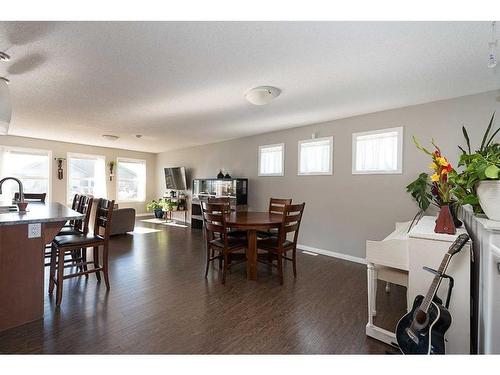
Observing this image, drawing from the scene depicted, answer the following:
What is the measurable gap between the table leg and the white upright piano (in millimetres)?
1394

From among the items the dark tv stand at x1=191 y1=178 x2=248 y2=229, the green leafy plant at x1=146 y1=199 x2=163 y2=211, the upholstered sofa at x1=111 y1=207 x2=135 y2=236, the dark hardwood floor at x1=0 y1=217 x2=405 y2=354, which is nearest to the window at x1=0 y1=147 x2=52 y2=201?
the green leafy plant at x1=146 y1=199 x2=163 y2=211

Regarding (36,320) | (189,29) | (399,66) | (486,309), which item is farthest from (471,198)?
(36,320)

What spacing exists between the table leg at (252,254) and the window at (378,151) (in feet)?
6.72

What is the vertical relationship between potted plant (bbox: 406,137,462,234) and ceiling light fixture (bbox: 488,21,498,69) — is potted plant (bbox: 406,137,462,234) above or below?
below

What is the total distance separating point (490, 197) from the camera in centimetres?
129

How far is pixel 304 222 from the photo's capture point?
178 inches

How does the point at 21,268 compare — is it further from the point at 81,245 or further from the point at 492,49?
the point at 492,49

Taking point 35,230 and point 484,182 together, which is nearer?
point 484,182

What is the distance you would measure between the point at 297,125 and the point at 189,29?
3.08 m

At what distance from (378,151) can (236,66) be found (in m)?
2.57

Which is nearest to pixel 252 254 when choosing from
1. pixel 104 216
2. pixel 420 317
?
pixel 104 216

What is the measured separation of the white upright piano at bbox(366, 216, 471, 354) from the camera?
4.85 feet

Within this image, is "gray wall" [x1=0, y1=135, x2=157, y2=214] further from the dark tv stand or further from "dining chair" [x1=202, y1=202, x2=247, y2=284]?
"dining chair" [x1=202, y1=202, x2=247, y2=284]
